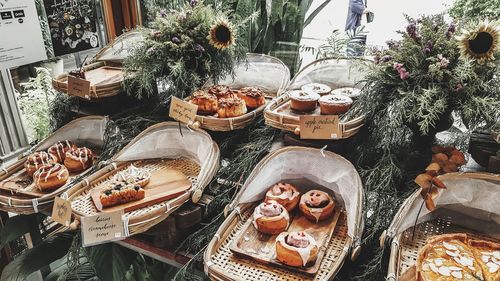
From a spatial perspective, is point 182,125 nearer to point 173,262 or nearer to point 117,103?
point 117,103

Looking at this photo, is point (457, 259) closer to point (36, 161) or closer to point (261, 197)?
point (261, 197)

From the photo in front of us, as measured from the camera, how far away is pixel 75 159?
1.84 m

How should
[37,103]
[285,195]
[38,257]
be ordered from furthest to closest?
[37,103] < [38,257] < [285,195]

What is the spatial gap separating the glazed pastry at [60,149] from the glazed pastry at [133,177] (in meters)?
0.37

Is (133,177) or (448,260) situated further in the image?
(133,177)

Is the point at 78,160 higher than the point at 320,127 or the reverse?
the reverse

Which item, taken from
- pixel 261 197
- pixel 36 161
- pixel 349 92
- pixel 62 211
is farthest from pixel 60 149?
pixel 349 92

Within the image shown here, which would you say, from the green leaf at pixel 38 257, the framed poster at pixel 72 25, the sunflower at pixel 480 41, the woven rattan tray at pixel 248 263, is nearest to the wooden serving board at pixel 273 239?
the woven rattan tray at pixel 248 263

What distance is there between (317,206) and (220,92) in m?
0.72

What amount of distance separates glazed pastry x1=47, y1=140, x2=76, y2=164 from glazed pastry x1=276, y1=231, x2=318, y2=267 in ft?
3.89

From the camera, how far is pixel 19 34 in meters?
2.11

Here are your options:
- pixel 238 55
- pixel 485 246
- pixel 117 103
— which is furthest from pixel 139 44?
pixel 485 246

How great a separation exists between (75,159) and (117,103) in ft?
1.28

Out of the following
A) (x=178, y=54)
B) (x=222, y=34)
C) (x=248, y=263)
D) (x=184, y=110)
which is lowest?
(x=248, y=263)
